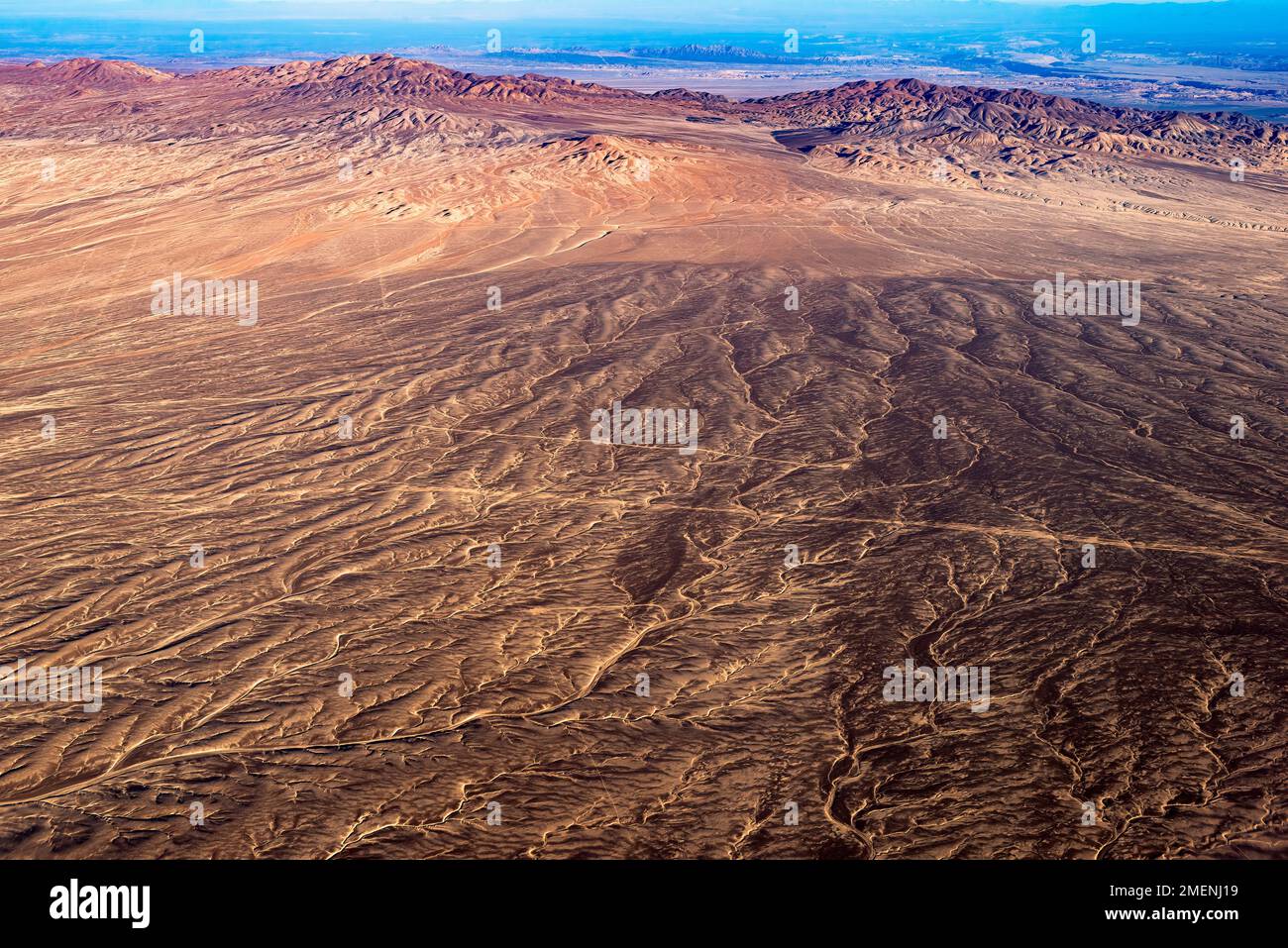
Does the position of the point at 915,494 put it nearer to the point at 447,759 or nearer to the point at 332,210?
the point at 447,759

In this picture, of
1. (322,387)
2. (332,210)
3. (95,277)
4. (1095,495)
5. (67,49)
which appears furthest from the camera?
(67,49)

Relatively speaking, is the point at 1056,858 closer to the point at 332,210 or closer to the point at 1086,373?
the point at 1086,373

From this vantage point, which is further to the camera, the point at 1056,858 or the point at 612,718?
the point at 612,718

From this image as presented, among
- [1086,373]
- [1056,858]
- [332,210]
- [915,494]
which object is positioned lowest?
[1056,858]

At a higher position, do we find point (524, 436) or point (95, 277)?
point (95, 277)
